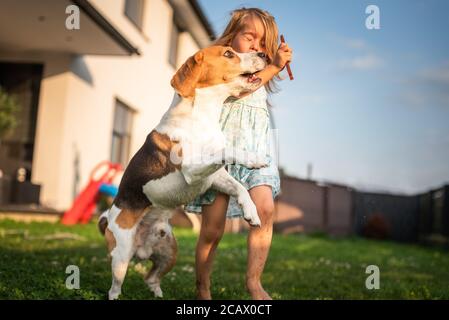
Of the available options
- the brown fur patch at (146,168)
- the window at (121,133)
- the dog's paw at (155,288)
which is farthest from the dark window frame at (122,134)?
the brown fur patch at (146,168)

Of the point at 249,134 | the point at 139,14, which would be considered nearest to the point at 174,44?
the point at 139,14

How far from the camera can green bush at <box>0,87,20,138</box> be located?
8859mm

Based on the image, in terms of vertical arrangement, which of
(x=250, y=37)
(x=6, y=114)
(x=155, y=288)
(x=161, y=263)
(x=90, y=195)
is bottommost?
(x=155, y=288)

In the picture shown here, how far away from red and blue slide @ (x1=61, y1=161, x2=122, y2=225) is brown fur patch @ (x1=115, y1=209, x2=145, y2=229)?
6.39m

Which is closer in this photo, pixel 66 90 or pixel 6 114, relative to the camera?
pixel 6 114

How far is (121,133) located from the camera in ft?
39.7

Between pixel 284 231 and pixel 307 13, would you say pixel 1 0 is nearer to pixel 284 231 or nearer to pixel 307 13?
pixel 307 13

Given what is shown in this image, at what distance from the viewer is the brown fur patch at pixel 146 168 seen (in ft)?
8.70

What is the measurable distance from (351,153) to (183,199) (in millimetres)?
2223

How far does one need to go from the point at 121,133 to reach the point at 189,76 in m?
9.74

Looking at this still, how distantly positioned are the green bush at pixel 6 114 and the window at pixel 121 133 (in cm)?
282

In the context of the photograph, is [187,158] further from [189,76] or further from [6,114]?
[6,114]

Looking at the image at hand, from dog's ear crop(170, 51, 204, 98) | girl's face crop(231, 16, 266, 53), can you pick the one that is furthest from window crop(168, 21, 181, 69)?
dog's ear crop(170, 51, 204, 98)

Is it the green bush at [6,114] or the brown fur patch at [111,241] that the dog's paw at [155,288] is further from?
the green bush at [6,114]
